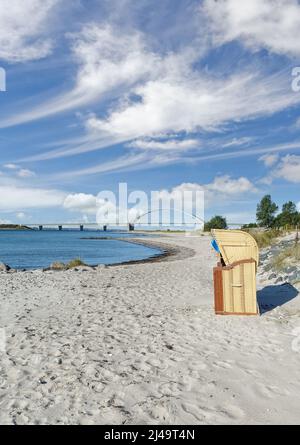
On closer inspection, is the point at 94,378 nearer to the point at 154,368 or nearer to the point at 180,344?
the point at 154,368

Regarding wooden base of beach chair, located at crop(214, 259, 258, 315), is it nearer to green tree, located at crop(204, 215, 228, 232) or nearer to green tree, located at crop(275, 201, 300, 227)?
green tree, located at crop(275, 201, 300, 227)

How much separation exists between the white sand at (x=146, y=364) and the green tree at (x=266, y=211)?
7190cm

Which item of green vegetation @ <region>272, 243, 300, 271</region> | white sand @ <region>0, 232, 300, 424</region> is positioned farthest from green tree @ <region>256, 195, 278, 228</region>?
white sand @ <region>0, 232, 300, 424</region>

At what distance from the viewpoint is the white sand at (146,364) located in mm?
4723

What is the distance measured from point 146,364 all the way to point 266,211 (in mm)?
77889

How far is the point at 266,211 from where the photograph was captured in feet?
261

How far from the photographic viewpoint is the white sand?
472 cm

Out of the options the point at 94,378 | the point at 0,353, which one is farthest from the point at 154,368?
the point at 0,353

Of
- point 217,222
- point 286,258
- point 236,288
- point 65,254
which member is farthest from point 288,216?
point 236,288

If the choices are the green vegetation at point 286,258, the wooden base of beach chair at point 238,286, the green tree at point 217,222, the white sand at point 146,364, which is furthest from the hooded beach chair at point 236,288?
the green tree at point 217,222

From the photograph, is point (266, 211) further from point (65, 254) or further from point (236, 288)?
point (236, 288)

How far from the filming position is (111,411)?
4.73 metres
